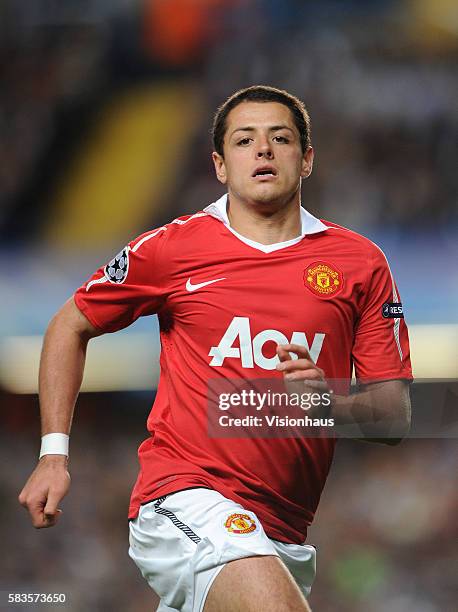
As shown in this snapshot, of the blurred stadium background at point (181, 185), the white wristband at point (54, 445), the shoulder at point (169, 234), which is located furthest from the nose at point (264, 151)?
the blurred stadium background at point (181, 185)

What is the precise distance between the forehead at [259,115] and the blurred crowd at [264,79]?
62.0 inches

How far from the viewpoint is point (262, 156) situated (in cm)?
316

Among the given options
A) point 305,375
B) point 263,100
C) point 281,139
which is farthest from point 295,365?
point 263,100

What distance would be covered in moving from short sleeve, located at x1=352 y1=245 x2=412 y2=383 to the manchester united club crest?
11 cm

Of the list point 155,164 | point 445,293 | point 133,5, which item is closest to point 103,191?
point 155,164

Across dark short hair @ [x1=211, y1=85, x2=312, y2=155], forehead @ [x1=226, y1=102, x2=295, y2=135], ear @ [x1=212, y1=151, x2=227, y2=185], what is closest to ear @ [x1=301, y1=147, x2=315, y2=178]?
dark short hair @ [x1=211, y1=85, x2=312, y2=155]

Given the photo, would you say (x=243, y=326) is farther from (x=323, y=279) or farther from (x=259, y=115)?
(x=259, y=115)

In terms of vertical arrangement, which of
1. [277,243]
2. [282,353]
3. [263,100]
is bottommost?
[282,353]

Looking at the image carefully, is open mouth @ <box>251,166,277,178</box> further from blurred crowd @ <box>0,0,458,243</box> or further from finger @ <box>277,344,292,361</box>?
blurred crowd @ <box>0,0,458,243</box>

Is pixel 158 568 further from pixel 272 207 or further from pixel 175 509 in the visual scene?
pixel 272 207

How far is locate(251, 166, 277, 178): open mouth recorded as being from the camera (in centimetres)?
316

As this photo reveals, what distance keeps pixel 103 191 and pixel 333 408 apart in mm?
2296

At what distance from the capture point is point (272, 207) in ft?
10.5

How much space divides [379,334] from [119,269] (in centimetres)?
84
